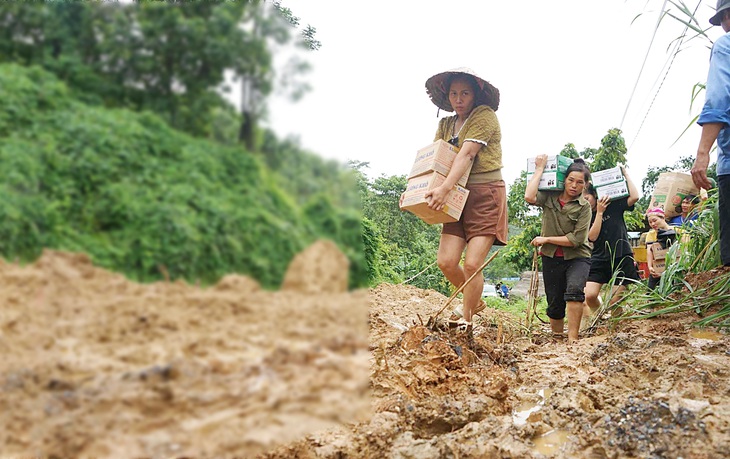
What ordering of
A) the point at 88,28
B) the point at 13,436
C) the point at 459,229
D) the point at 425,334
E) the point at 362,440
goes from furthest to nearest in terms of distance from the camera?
the point at 459,229 < the point at 425,334 < the point at 362,440 < the point at 88,28 < the point at 13,436

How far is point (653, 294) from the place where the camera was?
3482 mm

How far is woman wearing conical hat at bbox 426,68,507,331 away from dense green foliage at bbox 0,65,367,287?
2.22m

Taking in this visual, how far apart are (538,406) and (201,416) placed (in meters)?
1.78

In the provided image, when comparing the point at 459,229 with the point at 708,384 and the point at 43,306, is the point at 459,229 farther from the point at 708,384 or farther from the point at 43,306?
the point at 43,306

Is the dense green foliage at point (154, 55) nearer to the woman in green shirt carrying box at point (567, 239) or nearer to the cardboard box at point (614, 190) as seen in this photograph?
the woman in green shirt carrying box at point (567, 239)

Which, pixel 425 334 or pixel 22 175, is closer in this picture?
pixel 22 175

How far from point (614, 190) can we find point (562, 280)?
0.86 meters

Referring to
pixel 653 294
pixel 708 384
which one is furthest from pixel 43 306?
pixel 653 294

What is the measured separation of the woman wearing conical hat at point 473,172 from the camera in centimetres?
301

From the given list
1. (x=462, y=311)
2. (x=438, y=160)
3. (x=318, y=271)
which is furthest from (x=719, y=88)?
(x=318, y=271)

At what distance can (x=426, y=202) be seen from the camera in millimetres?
2947

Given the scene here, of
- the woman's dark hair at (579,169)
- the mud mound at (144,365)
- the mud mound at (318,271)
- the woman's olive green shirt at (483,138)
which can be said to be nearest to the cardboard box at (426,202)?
the woman's olive green shirt at (483,138)

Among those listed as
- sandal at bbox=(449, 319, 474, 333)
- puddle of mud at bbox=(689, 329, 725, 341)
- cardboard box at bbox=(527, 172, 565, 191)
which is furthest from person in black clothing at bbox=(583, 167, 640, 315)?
sandal at bbox=(449, 319, 474, 333)

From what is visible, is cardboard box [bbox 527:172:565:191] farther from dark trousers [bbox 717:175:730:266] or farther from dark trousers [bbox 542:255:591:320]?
dark trousers [bbox 717:175:730:266]
